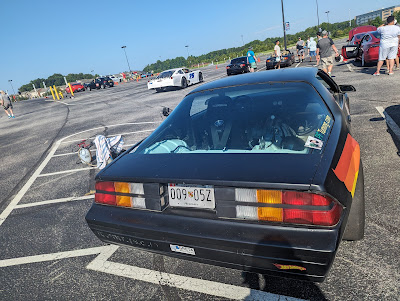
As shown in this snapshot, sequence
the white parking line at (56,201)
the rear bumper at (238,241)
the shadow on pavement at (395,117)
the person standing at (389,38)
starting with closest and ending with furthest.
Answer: the rear bumper at (238,241) < the white parking line at (56,201) < the shadow on pavement at (395,117) < the person standing at (389,38)

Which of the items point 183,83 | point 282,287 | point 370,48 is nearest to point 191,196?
point 282,287

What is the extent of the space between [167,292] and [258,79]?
82.3 inches

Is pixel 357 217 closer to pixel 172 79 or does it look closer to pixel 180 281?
pixel 180 281

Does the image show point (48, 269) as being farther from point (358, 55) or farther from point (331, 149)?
point (358, 55)

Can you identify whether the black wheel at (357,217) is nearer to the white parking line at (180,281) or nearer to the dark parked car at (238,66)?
the white parking line at (180,281)

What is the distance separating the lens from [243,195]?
5.27ft

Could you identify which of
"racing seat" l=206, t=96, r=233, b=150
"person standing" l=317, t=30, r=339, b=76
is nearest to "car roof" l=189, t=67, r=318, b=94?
"racing seat" l=206, t=96, r=233, b=150

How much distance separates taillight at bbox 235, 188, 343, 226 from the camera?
151cm

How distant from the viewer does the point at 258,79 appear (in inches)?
108

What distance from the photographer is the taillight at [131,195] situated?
1.85 metres

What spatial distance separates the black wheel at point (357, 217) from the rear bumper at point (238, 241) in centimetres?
65

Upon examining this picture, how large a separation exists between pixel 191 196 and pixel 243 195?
0.34 meters

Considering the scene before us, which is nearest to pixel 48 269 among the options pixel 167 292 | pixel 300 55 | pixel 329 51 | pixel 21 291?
pixel 21 291

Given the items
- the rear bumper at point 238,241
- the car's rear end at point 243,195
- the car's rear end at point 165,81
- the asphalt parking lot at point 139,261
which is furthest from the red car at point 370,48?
the rear bumper at point 238,241
